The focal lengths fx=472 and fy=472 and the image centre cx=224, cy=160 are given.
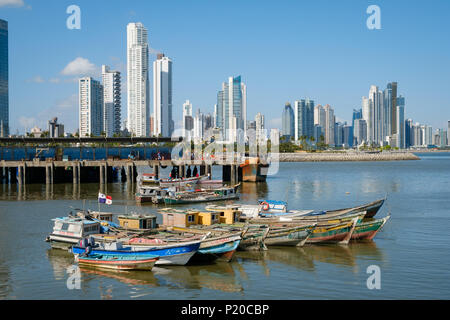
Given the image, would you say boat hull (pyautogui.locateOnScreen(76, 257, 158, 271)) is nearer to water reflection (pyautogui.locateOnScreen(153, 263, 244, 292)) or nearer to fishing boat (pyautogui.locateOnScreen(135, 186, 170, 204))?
water reflection (pyautogui.locateOnScreen(153, 263, 244, 292))

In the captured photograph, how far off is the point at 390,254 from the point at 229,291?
13095 mm

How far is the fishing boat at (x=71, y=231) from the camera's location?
31547 mm

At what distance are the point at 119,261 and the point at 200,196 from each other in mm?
31749

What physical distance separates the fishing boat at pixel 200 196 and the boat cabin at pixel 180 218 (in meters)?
20.7

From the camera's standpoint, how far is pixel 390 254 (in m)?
31.3

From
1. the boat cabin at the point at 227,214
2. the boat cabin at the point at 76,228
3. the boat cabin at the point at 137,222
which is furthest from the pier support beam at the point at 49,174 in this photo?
the boat cabin at the point at 227,214

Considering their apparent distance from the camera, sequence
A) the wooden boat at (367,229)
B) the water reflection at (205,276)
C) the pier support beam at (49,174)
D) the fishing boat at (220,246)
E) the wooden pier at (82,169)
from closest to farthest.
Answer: the water reflection at (205,276) < the fishing boat at (220,246) < the wooden boat at (367,229) < the pier support beam at (49,174) < the wooden pier at (82,169)

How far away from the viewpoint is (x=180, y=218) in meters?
34.6

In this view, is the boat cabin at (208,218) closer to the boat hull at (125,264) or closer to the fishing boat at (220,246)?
the fishing boat at (220,246)

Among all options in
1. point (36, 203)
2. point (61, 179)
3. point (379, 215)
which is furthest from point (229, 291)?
point (61, 179)

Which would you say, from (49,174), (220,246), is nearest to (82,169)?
(49,174)

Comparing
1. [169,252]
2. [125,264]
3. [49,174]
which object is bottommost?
[125,264]

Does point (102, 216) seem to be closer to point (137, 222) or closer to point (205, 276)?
point (137, 222)
